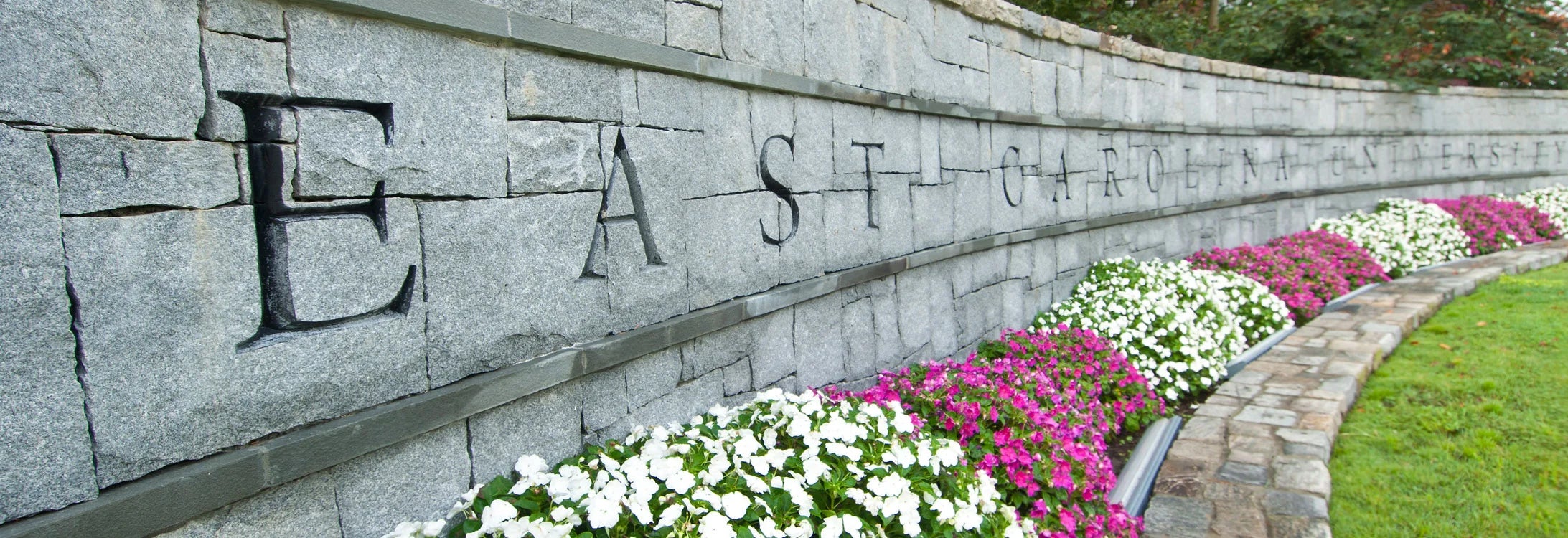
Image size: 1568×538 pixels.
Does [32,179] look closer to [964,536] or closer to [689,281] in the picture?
[689,281]

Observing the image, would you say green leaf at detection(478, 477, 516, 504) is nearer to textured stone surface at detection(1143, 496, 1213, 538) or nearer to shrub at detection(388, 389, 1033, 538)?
shrub at detection(388, 389, 1033, 538)

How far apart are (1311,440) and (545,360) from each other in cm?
370

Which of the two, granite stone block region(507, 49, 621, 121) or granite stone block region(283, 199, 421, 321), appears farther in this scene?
granite stone block region(507, 49, 621, 121)

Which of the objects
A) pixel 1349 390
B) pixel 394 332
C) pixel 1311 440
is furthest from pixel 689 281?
pixel 1349 390

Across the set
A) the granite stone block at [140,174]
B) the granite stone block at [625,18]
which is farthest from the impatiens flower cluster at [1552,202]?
the granite stone block at [140,174]

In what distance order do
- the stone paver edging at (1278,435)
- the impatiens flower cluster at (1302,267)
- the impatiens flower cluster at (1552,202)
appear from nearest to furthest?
1. the stone paver edging at (1278,435)
2. the impatiens flower cluster at (1302,267)
3. the impatiens flower cluster at (1552,202)

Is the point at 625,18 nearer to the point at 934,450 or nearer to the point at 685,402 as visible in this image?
the point at 685,402

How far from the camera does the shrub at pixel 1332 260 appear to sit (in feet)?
25.9

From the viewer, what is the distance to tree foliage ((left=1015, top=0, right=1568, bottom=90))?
11102mm

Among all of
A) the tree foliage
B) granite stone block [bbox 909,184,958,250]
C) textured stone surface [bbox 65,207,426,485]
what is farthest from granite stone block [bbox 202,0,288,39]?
the tree foliage

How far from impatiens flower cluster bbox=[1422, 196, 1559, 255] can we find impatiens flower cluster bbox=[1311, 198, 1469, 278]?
1.01 ft

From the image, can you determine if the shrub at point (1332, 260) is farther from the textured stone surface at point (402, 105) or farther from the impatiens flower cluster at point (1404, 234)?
the textured stone surface at point (402, 105)

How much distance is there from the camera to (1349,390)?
201 inches

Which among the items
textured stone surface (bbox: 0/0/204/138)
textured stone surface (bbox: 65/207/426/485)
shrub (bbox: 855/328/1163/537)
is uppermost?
textured stone surface (bbox: 0/0/204/138)
